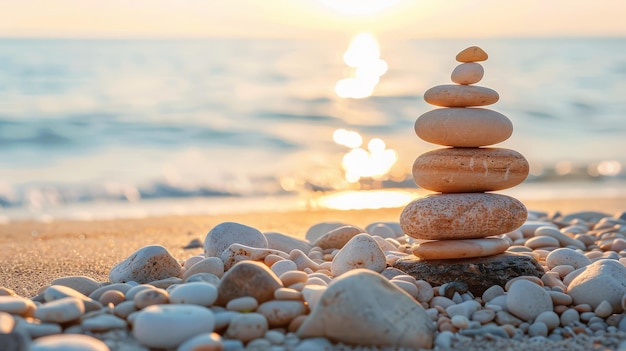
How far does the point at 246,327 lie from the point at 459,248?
57.6 inches

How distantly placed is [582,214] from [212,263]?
4.33 m

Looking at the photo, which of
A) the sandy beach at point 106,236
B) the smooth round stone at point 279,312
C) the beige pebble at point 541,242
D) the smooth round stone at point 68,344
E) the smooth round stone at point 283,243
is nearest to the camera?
the smooth round stone at point 68,344

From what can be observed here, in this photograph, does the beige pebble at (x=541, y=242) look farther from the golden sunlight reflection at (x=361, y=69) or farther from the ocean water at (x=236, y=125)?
the golden sunlight reflection at (x=361, y=69)

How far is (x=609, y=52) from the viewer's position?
37.4 m

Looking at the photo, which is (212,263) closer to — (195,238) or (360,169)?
(195,238)

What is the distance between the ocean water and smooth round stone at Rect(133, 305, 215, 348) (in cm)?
563

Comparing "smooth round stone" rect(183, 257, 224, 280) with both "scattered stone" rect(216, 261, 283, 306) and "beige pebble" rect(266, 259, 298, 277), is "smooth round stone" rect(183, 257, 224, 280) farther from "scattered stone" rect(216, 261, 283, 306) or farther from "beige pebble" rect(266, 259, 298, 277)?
"scattered stone" rect(216, 261, 283, 306)

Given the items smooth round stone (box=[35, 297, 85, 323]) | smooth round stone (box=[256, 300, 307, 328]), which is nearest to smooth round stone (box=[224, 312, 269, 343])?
smooth round stone (box=[256, 300, 307, 328])

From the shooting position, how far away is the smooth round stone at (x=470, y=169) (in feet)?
13.8

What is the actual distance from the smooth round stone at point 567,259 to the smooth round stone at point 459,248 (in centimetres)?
58

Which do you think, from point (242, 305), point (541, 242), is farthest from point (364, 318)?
point (541, 242)

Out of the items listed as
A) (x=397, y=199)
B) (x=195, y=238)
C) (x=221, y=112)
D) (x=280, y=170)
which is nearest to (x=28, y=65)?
(x=221, y=112)

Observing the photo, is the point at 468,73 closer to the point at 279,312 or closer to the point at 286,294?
the point at 286,294

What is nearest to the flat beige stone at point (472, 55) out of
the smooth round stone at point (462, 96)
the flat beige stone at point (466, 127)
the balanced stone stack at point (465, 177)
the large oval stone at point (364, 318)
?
the balanced stone stack at point (465, 177)
